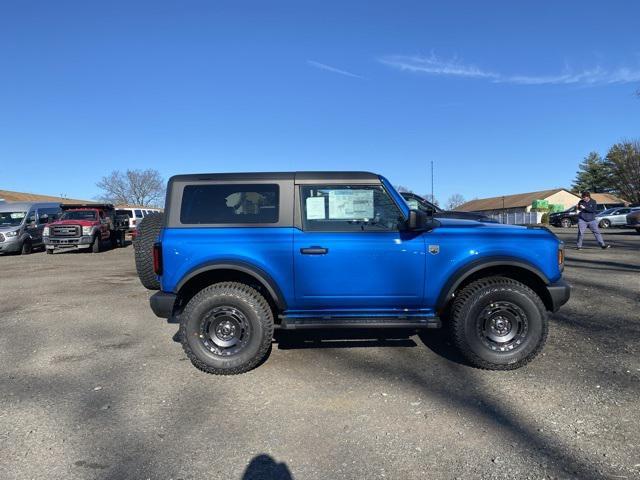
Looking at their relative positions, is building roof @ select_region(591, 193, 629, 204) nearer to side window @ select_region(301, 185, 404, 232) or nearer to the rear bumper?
side window @ select_region(301, 185, 404, 232)

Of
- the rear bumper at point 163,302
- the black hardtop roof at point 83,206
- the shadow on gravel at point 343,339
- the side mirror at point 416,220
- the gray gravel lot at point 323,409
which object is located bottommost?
the gray gravel lot at point 323,409

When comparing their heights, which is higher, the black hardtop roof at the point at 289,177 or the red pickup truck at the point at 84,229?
the black hardtop roof at the point at 289,177

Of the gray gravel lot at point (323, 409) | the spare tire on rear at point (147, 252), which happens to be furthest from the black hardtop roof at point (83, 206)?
the spare tire on rear at point (147, 252)

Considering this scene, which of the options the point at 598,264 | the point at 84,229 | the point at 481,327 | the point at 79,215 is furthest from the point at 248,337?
the point at 79,215

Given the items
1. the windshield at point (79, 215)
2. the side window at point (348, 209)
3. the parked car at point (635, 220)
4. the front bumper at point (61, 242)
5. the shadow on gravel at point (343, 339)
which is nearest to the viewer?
the side window at point (348, 209)

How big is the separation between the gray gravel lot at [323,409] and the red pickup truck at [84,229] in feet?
41.7

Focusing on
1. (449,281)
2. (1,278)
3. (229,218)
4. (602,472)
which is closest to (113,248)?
→ (1,278)

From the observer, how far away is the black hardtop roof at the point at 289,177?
4258mm

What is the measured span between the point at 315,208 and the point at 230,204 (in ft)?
2.83

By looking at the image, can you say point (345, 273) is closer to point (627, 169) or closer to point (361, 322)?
point (361, 322)

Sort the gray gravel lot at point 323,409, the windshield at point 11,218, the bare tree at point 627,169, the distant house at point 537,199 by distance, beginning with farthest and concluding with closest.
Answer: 1. the distant house at point 537,199
2. the bare tree at point 627,169
3. the windshield at point 11,218
4. the gray gravel lot at point 323,409

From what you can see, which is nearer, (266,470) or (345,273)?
(266,470)

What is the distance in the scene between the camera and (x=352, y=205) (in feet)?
13.9

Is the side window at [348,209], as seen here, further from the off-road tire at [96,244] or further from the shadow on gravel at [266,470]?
the off-road tire at [96,244]
